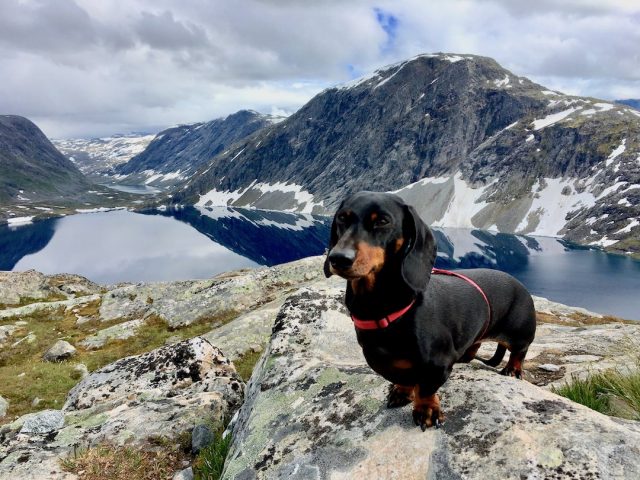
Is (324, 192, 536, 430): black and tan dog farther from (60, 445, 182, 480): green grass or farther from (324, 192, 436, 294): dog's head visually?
(60, 445, 182, 480): green grass

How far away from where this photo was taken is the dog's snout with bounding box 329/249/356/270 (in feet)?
15.2

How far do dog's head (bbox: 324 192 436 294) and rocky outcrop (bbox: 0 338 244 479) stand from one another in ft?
19.9

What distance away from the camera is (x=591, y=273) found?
151m

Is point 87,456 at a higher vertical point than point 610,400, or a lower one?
lower

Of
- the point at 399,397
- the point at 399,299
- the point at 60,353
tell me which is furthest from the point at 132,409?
the point at 60,353

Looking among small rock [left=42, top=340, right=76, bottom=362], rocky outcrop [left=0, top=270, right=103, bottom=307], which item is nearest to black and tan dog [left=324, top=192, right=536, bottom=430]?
small rock [left=42, top=340, right=76, bottom=362]

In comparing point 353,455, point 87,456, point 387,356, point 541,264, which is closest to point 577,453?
point 387,356

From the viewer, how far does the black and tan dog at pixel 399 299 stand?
5.11m

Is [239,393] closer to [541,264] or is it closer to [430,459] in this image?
[430,459]

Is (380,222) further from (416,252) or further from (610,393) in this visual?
(610,393)

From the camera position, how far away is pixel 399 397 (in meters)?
6.28

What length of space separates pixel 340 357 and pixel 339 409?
2883mm

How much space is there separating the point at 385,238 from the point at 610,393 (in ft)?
15.7

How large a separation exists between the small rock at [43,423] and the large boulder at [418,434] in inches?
206
